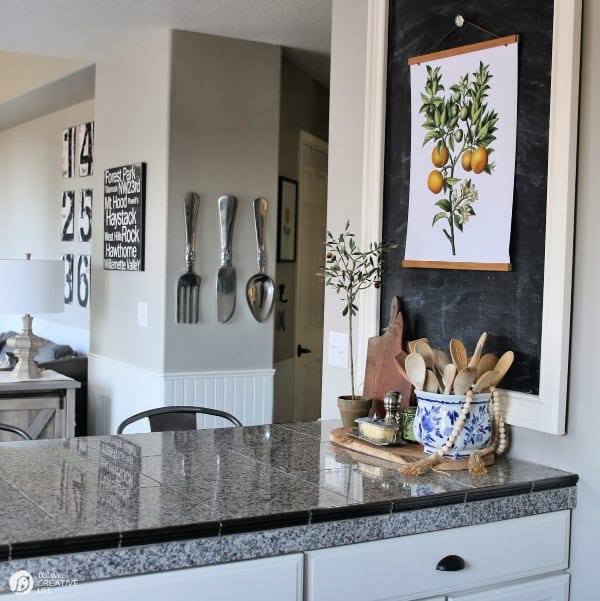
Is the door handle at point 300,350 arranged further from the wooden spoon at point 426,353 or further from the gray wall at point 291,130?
the wooden spoon at point 426,353

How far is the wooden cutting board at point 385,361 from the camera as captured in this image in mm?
2227

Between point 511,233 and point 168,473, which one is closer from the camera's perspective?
point 168,473

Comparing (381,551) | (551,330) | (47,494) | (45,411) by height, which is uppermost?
(551,330)

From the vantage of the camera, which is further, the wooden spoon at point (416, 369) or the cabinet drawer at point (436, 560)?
the wooden spoon at point (416, 369)

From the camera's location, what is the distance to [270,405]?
4.39m

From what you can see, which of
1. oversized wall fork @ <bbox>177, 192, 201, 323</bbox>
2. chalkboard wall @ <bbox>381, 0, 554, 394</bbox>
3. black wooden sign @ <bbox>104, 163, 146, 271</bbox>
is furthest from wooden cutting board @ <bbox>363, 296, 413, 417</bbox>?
black wooden sign @ <bbox>104, 163, 146, 271</bbox>

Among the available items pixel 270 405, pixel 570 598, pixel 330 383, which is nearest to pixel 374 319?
pixel 330 383

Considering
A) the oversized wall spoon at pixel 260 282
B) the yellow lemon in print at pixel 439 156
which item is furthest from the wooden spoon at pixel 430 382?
the oversized wall spoon at pixel 260 282

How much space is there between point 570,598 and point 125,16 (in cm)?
316

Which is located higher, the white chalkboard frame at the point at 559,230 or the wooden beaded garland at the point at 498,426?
the white chalkboard frame at the point at 559,230

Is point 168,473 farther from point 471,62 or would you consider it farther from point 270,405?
point 270,405

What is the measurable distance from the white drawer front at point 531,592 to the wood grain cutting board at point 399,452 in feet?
0.90

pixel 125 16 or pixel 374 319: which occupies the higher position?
pixel 125 16

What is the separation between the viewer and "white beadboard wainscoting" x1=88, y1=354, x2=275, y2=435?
4.14 m
